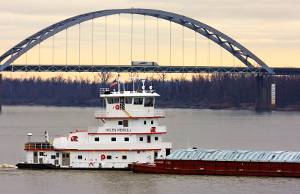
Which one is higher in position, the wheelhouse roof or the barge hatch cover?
the wheelhouse roof

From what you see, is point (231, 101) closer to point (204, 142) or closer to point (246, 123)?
point (246, 123)

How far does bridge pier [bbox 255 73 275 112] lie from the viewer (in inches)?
6629

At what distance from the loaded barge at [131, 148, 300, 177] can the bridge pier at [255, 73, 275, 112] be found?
113 m

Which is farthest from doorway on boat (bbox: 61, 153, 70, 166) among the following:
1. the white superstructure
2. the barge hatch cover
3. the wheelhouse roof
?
the barge hatch cover

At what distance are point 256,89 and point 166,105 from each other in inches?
796

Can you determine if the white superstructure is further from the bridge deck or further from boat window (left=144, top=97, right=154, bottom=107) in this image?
the bridge deck

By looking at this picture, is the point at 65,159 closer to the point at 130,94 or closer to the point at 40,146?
the point at 40,146

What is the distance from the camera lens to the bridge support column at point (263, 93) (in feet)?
552

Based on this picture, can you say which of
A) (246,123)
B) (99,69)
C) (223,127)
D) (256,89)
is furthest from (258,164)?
(256,89)

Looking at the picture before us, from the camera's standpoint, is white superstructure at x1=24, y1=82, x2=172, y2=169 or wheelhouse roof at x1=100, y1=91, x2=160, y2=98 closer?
white superstructure at x1=24, y1=82, x2=172, y2=169

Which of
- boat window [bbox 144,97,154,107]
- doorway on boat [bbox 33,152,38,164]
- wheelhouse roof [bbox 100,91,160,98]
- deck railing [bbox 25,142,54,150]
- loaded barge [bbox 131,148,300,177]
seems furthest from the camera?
doorway on boat [bbox 33,152,38,164]

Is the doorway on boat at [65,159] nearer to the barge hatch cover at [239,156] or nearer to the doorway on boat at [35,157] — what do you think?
the doorway on boat at [35,157]

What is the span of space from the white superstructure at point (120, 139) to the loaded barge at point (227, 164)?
962mm

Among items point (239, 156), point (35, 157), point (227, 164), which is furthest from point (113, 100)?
point (239, 156)
